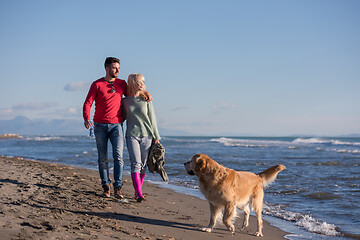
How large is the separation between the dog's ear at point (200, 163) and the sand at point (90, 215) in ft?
2.79

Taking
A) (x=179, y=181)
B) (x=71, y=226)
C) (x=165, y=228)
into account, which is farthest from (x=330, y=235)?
(x=179, y=181)

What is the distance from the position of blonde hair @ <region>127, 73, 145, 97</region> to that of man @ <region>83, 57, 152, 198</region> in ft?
0.51

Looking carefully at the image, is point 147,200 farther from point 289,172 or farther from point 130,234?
point 289,172

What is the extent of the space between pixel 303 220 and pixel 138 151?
299 cm

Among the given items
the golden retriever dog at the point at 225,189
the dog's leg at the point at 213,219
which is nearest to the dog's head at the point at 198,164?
the golden retriever dog at the point at 225,189

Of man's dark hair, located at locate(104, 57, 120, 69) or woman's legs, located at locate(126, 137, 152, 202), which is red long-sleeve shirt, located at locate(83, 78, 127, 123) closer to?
man's dark hair, located at locate(104, 57, 120, 69)

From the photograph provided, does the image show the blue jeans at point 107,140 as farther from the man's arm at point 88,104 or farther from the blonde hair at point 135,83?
the blonde hair at point 135,83

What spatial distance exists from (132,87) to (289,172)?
7.72m

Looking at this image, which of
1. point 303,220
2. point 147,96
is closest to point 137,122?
point 147,96

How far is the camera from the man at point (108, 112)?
16.3ft

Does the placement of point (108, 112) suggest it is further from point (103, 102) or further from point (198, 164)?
point (198, 164)

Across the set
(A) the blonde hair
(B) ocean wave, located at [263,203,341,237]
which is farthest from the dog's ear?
(B) ocean wave, located at [263,203,341,237]

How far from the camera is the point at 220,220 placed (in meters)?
4.39

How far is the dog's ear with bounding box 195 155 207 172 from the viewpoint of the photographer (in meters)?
4.29
